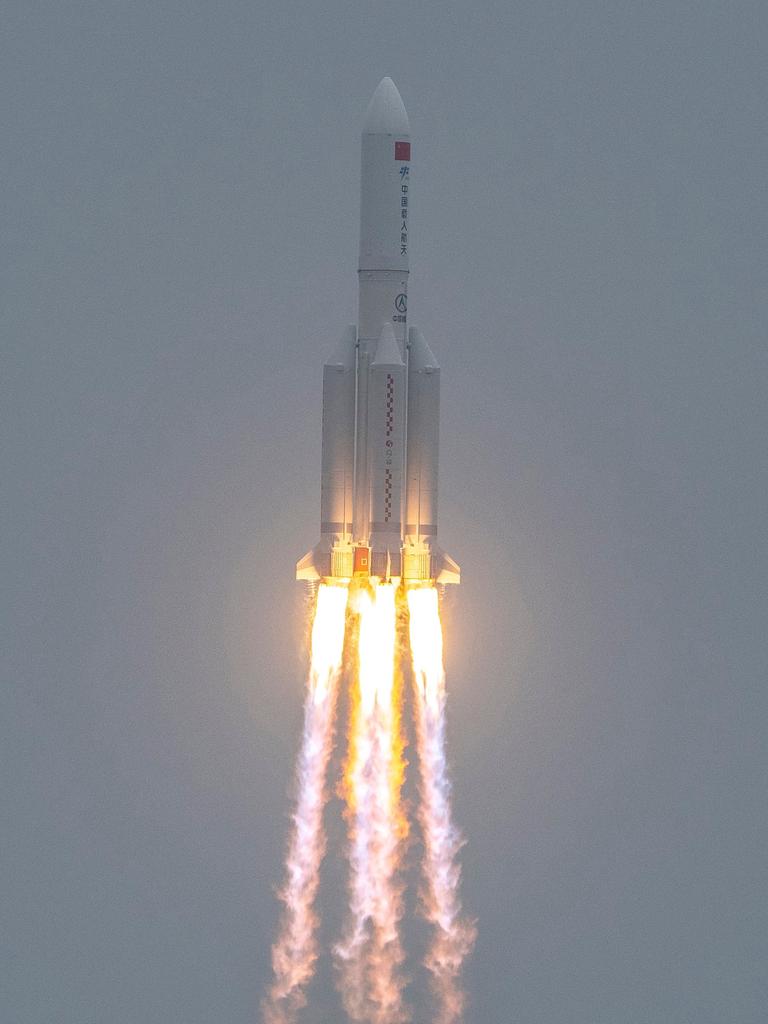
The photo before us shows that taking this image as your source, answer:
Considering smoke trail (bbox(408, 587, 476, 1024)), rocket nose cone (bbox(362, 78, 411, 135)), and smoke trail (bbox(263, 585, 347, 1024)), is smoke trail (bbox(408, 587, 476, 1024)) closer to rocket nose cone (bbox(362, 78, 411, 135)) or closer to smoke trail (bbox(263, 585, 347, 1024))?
smoke trail (bbox(263, 585, 347, 1024))

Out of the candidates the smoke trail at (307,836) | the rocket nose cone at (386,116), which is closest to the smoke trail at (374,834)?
the smoke trail at (307,836)

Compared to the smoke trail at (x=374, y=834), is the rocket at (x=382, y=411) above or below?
above

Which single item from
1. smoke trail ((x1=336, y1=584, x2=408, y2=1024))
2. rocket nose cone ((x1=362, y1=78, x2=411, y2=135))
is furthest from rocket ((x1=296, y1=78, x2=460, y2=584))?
smoke trail ((x1=336, y1=584, x2=408, y2=1024))

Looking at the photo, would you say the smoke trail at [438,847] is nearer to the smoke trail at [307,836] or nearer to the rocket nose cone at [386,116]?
the smoke trail at [307,836]

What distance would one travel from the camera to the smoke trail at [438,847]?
345 feet

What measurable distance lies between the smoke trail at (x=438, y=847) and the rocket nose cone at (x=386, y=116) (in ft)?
32.1

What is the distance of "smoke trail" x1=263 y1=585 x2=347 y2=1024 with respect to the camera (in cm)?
10488

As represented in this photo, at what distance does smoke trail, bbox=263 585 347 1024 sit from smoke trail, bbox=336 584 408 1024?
0.57 m

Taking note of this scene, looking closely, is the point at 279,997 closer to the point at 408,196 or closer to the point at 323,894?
the point at 323,894

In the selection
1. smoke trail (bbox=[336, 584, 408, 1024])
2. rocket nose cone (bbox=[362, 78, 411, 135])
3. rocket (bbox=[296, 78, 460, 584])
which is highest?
rocket nose cone (bbox=[362, 78, 411, 135])

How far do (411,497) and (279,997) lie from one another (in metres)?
10.7

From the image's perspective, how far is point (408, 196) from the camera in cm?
10356

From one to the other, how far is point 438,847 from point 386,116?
14.9 m

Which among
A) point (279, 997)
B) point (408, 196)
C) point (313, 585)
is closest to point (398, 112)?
point (408, 196)
